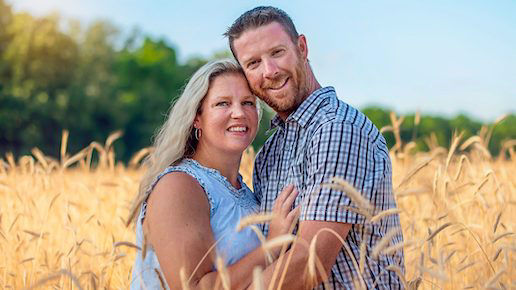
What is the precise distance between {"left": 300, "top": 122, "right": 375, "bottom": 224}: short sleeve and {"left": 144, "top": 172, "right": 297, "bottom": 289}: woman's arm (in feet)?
0.43

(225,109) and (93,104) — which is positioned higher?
(225,109)

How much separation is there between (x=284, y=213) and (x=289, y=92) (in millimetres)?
681

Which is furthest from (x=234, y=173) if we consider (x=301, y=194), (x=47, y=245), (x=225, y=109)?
(x=47, y=245)

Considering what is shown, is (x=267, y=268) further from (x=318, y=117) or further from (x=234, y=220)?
(x=318, y=117)

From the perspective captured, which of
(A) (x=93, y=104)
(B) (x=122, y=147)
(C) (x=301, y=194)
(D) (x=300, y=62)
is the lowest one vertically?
(B) (x=122, y=147)

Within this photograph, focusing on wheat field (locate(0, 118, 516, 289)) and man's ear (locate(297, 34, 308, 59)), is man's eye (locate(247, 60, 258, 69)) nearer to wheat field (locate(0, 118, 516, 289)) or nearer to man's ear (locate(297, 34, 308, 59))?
man's ear (locate(297, 34, 308, 59))

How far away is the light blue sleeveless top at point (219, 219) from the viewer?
3014mm

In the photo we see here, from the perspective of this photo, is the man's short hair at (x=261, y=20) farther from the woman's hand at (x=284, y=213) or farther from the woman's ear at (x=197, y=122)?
the woman's hand at (x=284, y=213)

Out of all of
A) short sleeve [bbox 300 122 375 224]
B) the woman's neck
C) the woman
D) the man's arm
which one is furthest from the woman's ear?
the man's arm

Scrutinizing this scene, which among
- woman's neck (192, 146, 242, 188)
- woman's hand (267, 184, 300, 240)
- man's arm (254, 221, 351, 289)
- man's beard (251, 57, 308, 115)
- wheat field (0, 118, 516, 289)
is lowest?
wheat field (0, 118, 516, 289)

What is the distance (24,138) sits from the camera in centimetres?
3120

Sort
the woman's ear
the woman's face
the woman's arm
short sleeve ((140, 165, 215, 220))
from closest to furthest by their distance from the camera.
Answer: the woman's arm < short sleeve ((140, 165, 215, 220)) < the woman's face < the woman's ear

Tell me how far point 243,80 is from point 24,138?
29.8 m

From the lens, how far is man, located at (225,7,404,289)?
2766 mm
